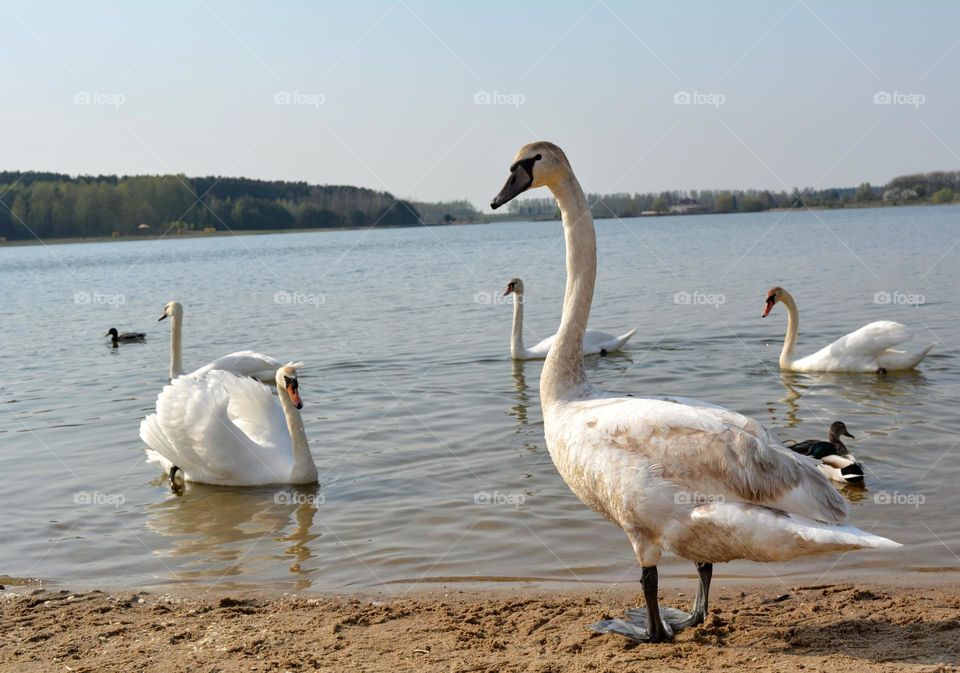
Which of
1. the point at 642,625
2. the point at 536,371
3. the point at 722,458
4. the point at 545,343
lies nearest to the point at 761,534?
the point at 722,458

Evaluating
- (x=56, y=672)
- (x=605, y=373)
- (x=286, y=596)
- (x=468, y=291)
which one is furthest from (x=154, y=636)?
(x=468, y=291)

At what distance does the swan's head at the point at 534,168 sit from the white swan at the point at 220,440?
4330mm

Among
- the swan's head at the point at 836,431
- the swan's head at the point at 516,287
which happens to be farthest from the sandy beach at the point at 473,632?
the swan's head at the point at 516,287

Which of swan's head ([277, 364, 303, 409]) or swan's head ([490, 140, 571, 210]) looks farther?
swan's head ([277, 364, 303, 409])

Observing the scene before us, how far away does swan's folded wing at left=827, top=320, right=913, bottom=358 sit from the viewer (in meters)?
13.0

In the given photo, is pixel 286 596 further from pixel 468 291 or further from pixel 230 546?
pixel 468 291

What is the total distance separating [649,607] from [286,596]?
7.90 feet

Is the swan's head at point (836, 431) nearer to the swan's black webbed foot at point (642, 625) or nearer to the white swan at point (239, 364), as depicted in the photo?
the swan's black webbed foot at point (642, 625)

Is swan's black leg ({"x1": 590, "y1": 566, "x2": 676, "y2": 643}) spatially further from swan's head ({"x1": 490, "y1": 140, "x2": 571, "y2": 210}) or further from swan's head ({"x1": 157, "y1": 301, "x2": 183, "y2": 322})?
swan's head ({"x1": 157, "y1": 301, "x2": 183, "y2": 322})

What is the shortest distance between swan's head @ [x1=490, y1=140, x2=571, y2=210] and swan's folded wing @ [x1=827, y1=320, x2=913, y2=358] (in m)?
9.33

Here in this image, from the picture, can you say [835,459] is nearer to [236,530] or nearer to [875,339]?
[236,530]

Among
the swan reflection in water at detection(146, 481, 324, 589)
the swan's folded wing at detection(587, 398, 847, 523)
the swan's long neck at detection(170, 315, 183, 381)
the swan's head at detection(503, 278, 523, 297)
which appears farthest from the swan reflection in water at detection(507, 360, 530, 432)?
the swan's folded wing at detection(587, 398, 847, 523)

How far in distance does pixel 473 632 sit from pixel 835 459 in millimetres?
4357

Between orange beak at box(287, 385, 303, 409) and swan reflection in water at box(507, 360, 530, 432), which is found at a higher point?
orange beak at box(287, 385, 303, 409)
